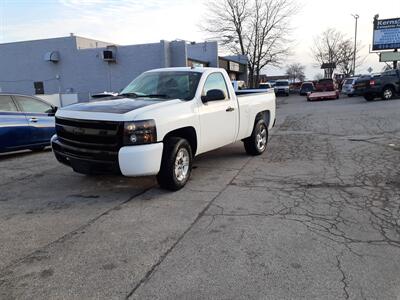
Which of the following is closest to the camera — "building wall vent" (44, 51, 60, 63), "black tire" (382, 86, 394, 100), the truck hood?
the truck hood

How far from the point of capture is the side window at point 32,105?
925 cm

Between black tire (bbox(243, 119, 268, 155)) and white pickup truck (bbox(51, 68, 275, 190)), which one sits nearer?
white pickup truck (bbox(51, 68, 275, 190))

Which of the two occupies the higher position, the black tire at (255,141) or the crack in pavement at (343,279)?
the black tire at (255,141)

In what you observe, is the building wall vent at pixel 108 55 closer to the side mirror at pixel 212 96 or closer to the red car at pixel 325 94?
the red car at pixel 325 94

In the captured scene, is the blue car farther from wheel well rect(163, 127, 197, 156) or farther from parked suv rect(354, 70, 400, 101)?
parked suv rect(354, 70, 400, 101)

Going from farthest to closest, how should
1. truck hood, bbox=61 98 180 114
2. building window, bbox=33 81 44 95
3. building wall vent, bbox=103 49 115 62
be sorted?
building window, bbox=33 81 44 95 → building wall vent, bbox=103 49 115 62 → truck hood, bbox=61 98 180 114

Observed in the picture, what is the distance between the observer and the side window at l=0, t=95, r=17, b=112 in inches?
346

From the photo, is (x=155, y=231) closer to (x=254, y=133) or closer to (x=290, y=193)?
(x=290, y=193)

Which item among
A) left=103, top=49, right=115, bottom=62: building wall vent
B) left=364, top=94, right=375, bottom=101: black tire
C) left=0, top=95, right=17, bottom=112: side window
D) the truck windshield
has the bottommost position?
left=364, top=94, right=375, bottom=101: black tire

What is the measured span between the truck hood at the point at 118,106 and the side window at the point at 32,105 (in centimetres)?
407

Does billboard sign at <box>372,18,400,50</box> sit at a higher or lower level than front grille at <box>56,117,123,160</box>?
higher

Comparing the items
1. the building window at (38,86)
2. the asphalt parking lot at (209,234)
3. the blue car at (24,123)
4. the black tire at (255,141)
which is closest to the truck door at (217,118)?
the asphalt parking lot at (209,234)

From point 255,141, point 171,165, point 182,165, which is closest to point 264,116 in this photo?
point 255,141

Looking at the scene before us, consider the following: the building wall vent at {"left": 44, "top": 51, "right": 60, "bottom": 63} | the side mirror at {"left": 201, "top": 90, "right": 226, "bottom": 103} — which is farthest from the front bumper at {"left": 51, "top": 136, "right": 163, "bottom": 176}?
the building wall vent at {"left": 44, "top": 51, "right": 60, "bottom": 63}
